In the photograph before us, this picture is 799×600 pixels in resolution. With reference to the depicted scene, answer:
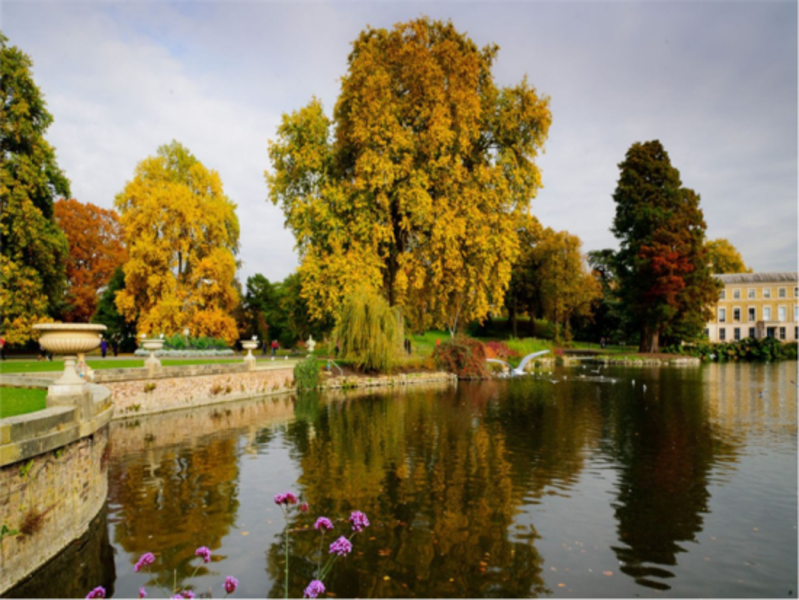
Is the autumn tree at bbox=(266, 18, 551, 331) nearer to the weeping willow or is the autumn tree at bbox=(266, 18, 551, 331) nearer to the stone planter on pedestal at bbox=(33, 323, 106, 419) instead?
the weeping willow

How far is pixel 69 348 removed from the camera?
23.3ft

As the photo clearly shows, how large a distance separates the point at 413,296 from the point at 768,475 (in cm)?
2133

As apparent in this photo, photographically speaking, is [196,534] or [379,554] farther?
[196,534]

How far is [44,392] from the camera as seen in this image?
31.6 ft

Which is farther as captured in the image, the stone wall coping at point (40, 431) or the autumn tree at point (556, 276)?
the autumn tree at point (556, 276)

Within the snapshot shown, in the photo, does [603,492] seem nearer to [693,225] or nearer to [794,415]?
[794,415]

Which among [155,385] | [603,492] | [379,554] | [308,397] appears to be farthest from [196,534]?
[308,397]

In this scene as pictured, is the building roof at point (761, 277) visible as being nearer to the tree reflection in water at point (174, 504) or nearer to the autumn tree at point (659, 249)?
the autumn tree at point (659, 249)

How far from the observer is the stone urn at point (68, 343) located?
22.9 ft

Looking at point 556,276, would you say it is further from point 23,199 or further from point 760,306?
point 23,199

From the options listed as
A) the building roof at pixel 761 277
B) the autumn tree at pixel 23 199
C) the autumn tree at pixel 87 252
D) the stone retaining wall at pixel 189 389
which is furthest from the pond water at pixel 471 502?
the building roof at pixel 761 277

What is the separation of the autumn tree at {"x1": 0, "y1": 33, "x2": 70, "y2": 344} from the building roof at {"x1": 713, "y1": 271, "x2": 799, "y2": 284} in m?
67.3

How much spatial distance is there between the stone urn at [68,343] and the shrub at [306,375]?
16697 millimetres

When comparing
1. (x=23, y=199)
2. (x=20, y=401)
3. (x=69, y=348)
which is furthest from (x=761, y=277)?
(x=20, y=401)
